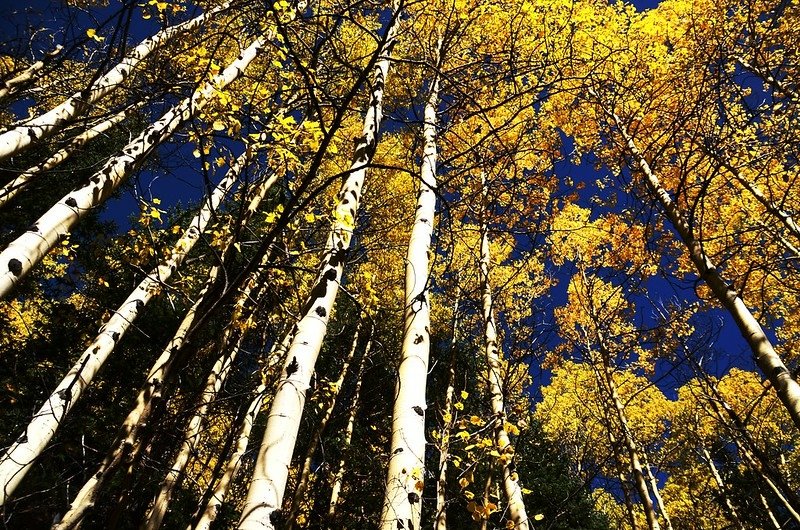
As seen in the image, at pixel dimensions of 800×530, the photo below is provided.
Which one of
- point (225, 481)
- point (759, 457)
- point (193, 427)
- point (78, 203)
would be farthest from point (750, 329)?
point (78, 203)

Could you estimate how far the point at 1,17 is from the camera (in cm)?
454

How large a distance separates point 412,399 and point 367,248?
3.34 ft

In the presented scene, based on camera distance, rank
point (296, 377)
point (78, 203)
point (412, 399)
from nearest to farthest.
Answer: point (296, 377) → point (412, 399) → point (78, 203)

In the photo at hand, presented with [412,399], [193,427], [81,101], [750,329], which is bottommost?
[412,399]

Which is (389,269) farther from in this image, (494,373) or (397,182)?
(494,373)

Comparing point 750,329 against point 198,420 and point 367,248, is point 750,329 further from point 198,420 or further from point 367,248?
point 198,420

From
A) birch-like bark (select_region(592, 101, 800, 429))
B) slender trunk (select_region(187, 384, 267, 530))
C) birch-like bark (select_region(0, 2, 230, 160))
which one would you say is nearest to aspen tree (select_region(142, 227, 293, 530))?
slender trunk (select_region(187, 384, 267, 530))

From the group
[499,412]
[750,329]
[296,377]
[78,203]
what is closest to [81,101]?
[78,203]

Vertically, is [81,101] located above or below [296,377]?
above

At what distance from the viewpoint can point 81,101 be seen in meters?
3.54

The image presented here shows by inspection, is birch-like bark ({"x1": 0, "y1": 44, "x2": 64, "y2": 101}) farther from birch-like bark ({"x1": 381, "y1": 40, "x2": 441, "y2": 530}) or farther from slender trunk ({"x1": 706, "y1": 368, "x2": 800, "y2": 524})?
slender trunk ({"x1": 706, "y1": 368, "x2": 800, "y2": 524})

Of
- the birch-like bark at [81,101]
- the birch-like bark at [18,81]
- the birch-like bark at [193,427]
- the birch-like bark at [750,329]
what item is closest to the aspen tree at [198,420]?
the birch-like bark at [193,427]

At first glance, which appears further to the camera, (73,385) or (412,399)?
(73,385)

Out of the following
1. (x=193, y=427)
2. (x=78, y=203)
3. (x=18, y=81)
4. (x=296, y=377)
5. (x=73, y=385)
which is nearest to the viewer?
(x=296, y=377)
